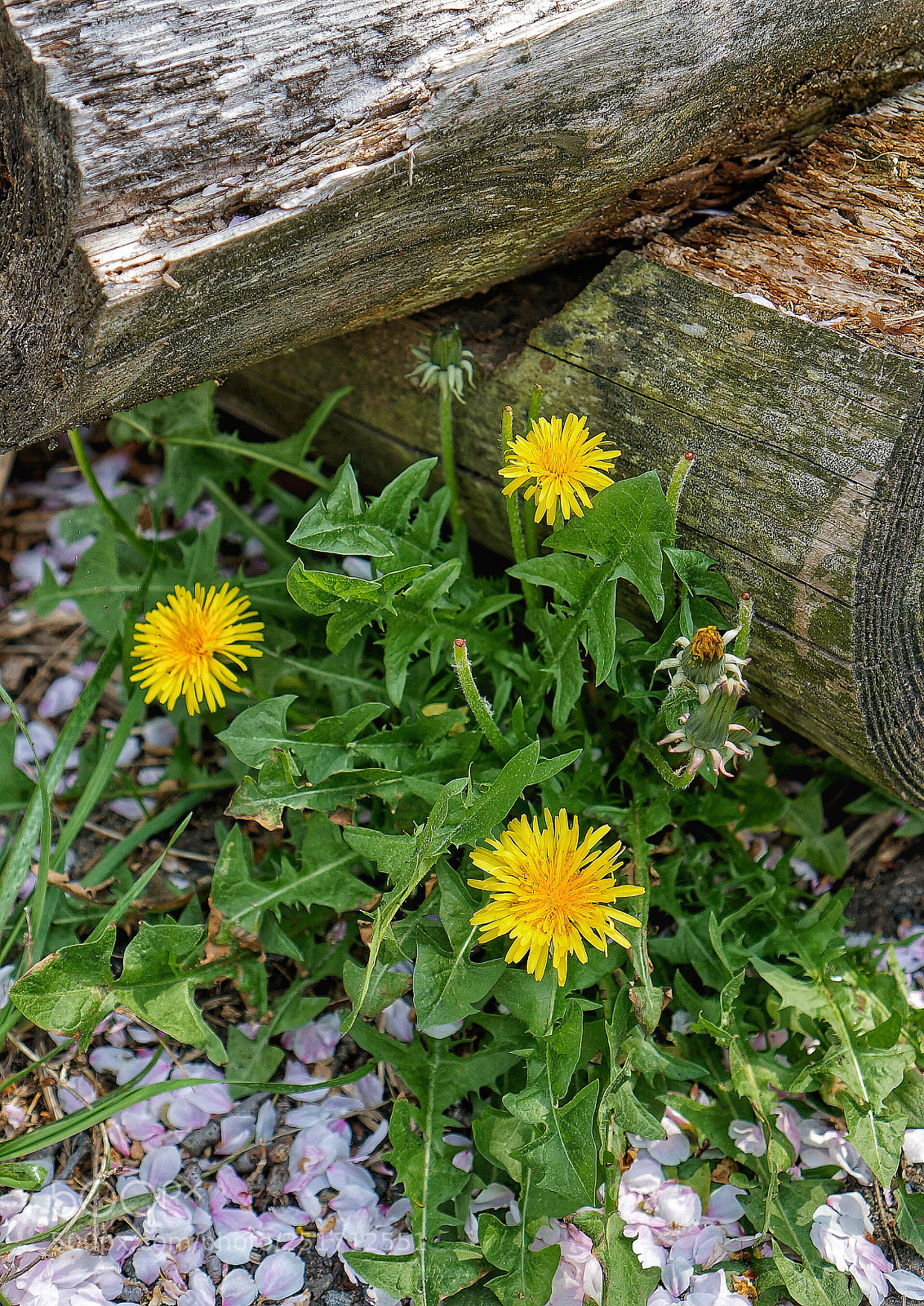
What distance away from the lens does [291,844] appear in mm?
2027

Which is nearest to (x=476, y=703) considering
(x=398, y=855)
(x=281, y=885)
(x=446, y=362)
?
(x=398, y=855)

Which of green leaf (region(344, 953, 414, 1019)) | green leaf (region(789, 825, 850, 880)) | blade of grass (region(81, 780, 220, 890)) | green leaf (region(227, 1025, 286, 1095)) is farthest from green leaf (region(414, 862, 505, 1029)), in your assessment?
green leaf (region(789, 825, 850, 880))

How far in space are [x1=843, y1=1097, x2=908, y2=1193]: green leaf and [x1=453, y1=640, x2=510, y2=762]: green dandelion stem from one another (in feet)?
2.68

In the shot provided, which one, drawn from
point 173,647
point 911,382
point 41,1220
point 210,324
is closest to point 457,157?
point 210,324

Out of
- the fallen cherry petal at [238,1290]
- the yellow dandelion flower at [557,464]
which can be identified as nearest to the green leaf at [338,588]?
the yellow dandelion flower at [557,464]

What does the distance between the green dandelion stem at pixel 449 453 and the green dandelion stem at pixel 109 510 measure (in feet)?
2.17

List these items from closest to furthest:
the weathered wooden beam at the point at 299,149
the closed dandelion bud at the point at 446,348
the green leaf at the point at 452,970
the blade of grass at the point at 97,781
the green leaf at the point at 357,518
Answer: the weathered wooden beam at the point at 299,149, the green leaf at the point at 452,970, the green leaf at the point at 357,518, the closed dandelion bud at the point at 446,348, the blade of grass at the point at 97,781

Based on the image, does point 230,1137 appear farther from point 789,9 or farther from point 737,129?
point 789,9

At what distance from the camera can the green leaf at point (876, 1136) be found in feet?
5.06

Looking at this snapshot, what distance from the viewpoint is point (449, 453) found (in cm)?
193

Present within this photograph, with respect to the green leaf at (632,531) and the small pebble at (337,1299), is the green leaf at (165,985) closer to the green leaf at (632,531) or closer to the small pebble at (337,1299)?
the small pebble at (337,1299)

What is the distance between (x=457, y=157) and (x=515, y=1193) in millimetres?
1719

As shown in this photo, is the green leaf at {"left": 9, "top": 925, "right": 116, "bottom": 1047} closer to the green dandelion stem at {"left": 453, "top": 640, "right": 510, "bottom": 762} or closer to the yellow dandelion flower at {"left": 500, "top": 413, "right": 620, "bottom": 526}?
the green dandelion stem at {"left": 453, "top": 640, "right": 510, "bottom": 762}

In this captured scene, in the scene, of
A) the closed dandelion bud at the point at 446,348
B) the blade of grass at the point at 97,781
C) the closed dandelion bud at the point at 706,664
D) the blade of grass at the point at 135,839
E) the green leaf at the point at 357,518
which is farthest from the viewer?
the blade of grass at the point at 135,839
